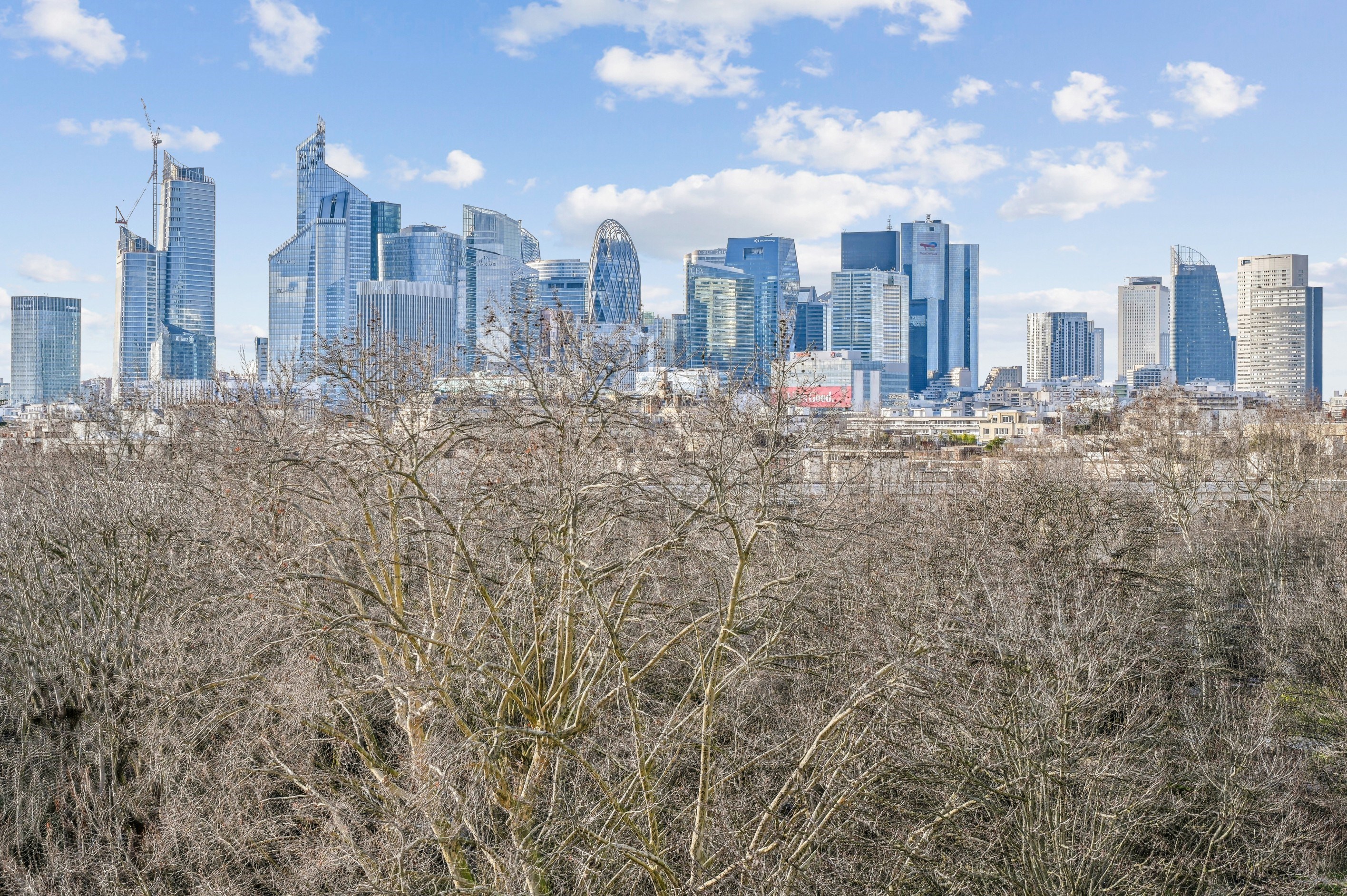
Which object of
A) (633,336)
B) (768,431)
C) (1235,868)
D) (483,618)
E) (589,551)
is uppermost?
(633,336)

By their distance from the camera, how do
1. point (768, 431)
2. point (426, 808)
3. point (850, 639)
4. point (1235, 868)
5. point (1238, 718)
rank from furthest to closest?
point (1238, 718), point (850, 639), point (1235, 868), point (768, 431), point (426, 808)

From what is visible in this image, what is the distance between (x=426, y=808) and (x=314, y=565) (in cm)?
565

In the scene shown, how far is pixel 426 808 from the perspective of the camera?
9883mm

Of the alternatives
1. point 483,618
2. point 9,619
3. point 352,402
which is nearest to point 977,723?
point 483,618

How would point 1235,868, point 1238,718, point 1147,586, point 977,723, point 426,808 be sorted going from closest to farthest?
point 426,808 < point 977,723 < point 1235,868 < point 1238,718 < point 1147,586

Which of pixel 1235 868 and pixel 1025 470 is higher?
pixel 1025 470

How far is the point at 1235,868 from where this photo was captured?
14977mm

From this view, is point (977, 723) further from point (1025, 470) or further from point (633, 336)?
point (1025, 470)

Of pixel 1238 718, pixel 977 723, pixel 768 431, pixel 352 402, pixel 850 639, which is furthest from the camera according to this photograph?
pixel 1238 718

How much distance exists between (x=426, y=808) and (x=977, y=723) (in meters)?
6.06

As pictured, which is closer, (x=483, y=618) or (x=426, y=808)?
(x=426, y=808)

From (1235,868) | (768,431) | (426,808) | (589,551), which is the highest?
(768,431)

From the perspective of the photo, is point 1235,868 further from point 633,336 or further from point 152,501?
point 152,501

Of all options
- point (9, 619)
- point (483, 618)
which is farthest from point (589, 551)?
point (9, 619)
